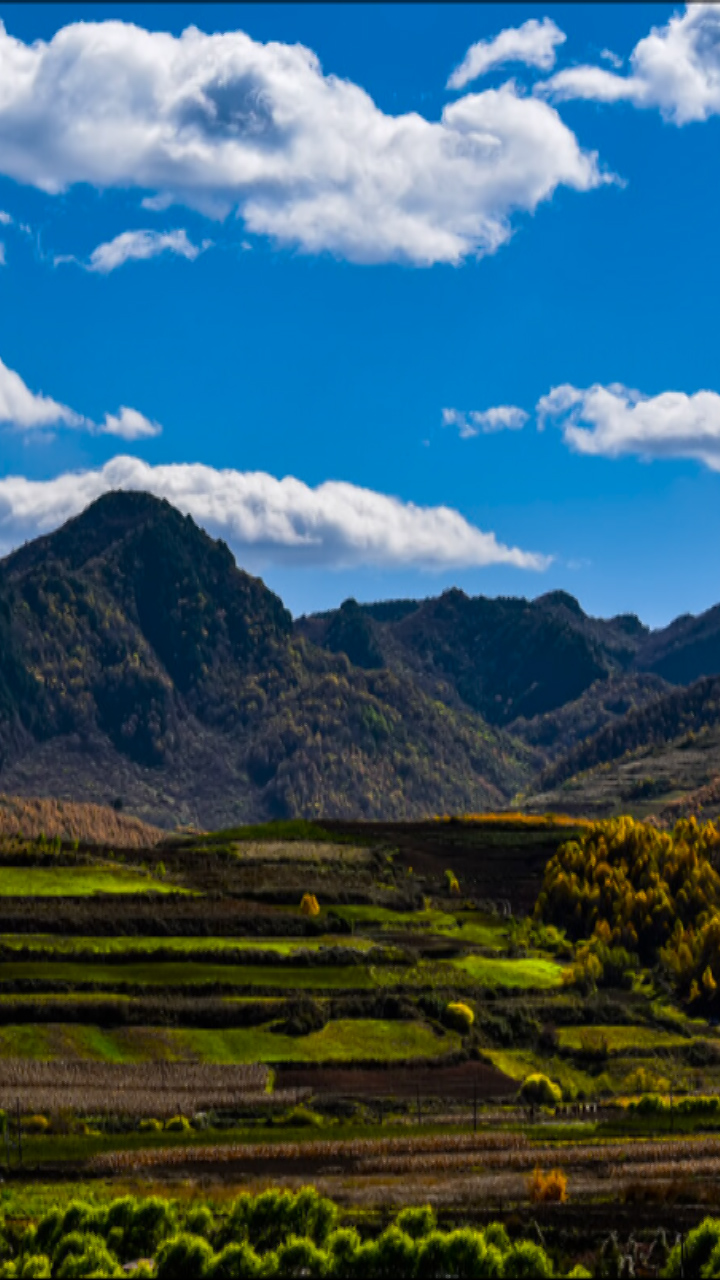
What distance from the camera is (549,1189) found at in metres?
72.4

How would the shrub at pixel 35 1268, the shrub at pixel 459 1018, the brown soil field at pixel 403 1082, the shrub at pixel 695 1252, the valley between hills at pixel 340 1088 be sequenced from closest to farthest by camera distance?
the shrub at pixel 35 1268, the shrub at pixel 695 1252, the valley between hills at pixel 340 1088, the brown soil field at pixel 403 1082, the shrub at pixel 459 1018

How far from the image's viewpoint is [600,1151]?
88.4 meters

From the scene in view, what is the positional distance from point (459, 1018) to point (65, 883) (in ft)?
209

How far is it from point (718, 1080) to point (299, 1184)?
6516 centimetres

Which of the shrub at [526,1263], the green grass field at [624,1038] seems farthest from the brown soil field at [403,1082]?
the shrub at [526,1263]

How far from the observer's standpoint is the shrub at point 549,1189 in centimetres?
7200

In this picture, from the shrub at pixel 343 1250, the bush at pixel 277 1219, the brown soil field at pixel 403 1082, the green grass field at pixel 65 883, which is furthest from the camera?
the green grass field at pixel 65 883

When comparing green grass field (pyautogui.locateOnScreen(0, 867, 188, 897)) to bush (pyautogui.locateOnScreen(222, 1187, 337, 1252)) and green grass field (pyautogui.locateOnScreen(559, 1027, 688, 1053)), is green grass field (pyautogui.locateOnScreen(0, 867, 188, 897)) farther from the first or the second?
bush (pyautogui.locateOnScreen(222, 1187, 337, 1252))

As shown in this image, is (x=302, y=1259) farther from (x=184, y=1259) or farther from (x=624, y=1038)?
(x=624, y=1038)

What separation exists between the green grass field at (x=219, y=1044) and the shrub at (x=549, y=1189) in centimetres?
5400

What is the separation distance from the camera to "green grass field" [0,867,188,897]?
182875 millimetres

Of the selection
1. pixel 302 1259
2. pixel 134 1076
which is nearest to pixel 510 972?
pixel 134 1076

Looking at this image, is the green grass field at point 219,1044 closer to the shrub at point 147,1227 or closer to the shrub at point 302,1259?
the shrub at point 147,1227

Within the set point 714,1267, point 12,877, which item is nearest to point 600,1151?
point 714,1267
